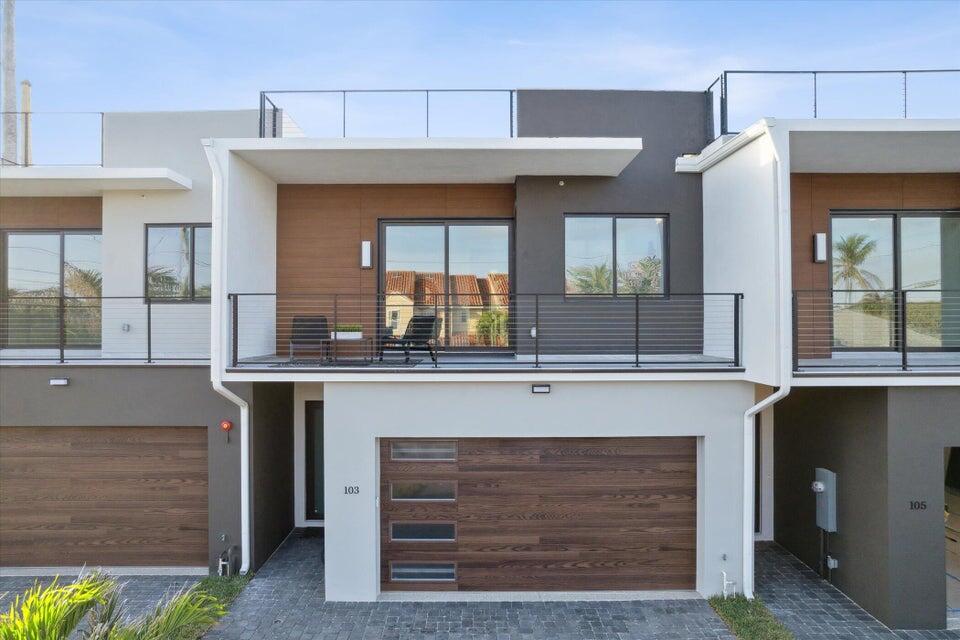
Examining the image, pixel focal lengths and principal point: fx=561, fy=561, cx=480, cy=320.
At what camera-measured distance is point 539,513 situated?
7.13 meters

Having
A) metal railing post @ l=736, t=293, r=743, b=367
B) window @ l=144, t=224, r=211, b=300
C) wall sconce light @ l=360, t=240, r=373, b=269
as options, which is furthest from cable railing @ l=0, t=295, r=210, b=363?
metal railing post @ l=736, t=293, r=743, b=367

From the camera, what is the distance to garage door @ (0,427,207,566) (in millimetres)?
7598

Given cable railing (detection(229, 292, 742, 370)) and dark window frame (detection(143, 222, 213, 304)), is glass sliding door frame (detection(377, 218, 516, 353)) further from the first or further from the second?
dark window frame (detection(143, 222, 213, 304))

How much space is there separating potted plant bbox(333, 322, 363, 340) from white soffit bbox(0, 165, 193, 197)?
11.0 feet

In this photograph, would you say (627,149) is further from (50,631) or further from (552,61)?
(50,631)

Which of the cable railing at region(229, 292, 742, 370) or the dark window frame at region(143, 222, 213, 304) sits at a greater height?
the dark window frame at region(143, 222, 213, 304)

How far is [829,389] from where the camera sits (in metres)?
7.33

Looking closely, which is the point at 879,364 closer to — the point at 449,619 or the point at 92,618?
the point at 449,619

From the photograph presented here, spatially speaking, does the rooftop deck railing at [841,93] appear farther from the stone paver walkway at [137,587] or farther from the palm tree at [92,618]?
the stone paver walkway at [137,587]

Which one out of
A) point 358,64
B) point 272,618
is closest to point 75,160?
point 358,64

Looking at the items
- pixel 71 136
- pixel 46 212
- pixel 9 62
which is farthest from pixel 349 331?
pixel 9 62

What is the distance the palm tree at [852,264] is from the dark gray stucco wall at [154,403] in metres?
8.77

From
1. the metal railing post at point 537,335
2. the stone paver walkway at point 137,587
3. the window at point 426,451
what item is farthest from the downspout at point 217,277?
the metal railing post at point 537,335

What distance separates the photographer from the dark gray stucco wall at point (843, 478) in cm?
638
